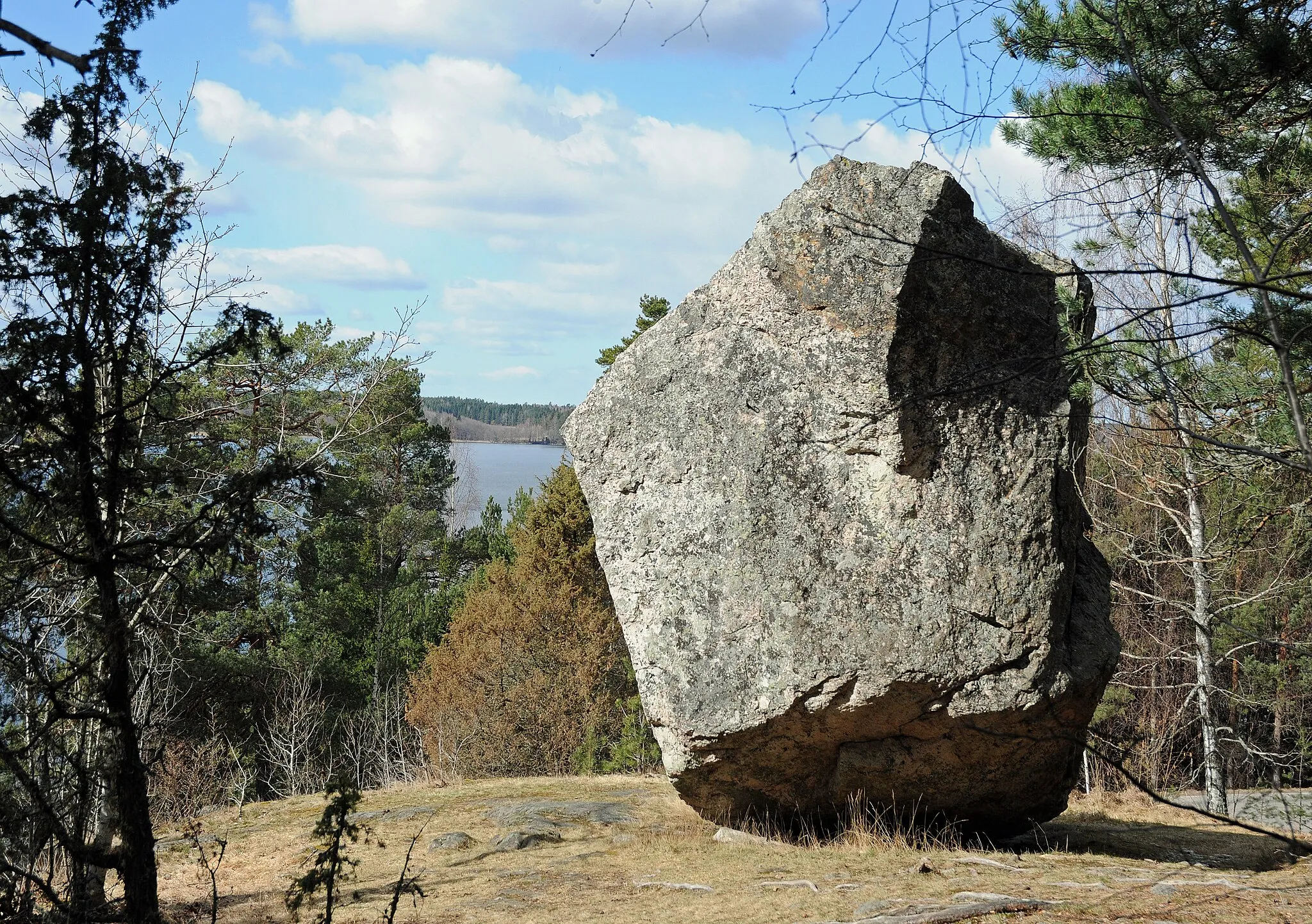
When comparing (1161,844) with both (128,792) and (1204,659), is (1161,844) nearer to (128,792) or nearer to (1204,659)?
(1204,659)

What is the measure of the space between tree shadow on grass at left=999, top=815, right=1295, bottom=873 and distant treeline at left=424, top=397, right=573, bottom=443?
67.3m

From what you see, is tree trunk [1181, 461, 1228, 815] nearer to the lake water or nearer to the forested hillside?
the forested hillside

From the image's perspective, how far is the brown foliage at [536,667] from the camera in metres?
19.9

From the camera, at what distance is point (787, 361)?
740 cm

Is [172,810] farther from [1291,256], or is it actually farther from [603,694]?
[1291,256]

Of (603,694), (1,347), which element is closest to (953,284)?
(1,347)

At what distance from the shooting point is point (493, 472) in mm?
113625

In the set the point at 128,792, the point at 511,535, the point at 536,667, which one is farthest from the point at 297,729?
the point at 128,792

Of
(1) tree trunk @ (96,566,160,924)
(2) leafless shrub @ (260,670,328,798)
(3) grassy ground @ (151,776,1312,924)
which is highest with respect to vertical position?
(1) tree trunk @ (96,566,160,924)

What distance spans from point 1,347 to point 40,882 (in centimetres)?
181

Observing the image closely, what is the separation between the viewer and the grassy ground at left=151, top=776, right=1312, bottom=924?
242 inches

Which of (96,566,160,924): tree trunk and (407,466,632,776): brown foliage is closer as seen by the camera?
(96,566,160,924): tree trunk

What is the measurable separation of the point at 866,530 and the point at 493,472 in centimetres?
10816

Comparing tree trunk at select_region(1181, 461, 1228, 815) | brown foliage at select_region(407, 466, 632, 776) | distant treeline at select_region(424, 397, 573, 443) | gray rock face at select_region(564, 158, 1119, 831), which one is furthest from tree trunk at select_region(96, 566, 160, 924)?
distant treeline at select_region(424, 397, 573, 443)
